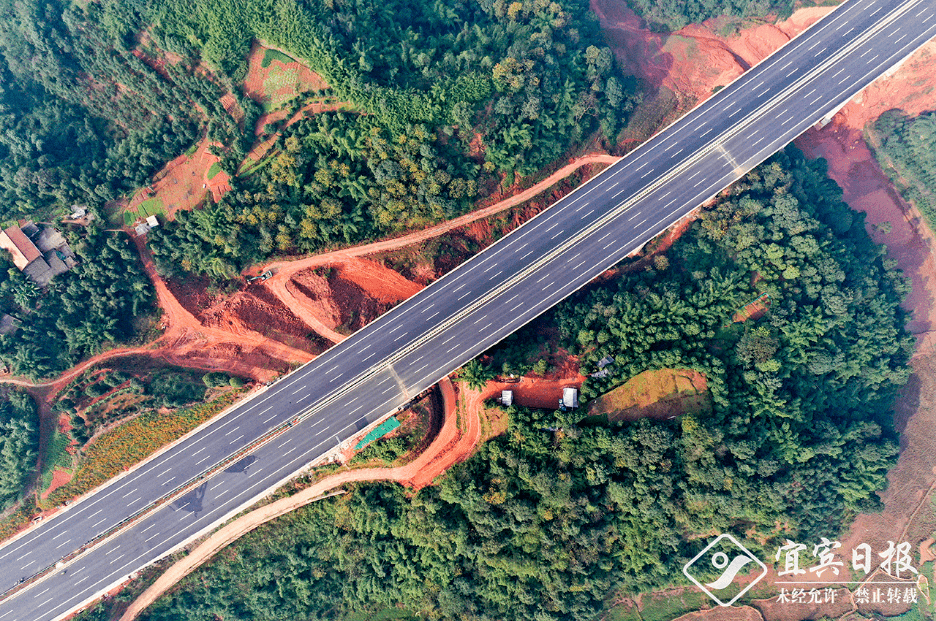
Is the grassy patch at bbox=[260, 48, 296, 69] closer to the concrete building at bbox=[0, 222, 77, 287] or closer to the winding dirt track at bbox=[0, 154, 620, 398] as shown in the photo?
the winding dirt track at bbox=[0, 154, 620, 398]

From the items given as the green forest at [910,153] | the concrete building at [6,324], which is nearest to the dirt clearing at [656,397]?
the green forest at [910,153]

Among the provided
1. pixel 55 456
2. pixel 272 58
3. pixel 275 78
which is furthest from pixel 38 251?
pixel 272 58

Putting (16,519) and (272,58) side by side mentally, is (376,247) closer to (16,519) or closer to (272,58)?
(272,58)

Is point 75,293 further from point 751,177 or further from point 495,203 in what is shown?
point 751,177

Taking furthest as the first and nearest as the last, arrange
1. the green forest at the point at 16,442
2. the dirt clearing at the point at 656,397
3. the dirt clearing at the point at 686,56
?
the dirt clearing at the point at 686,56 → the green forest at the point at 16,442 → the dirt clearing at the point at 656,397

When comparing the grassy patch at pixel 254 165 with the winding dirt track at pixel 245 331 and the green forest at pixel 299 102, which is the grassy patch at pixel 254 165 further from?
the winding dirt track at pixel 245 331

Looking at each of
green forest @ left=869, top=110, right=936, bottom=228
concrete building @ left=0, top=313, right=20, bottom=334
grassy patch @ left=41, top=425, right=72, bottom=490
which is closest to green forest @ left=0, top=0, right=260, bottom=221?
concrete building @ left=0, top=313, right=20, bottom=334
